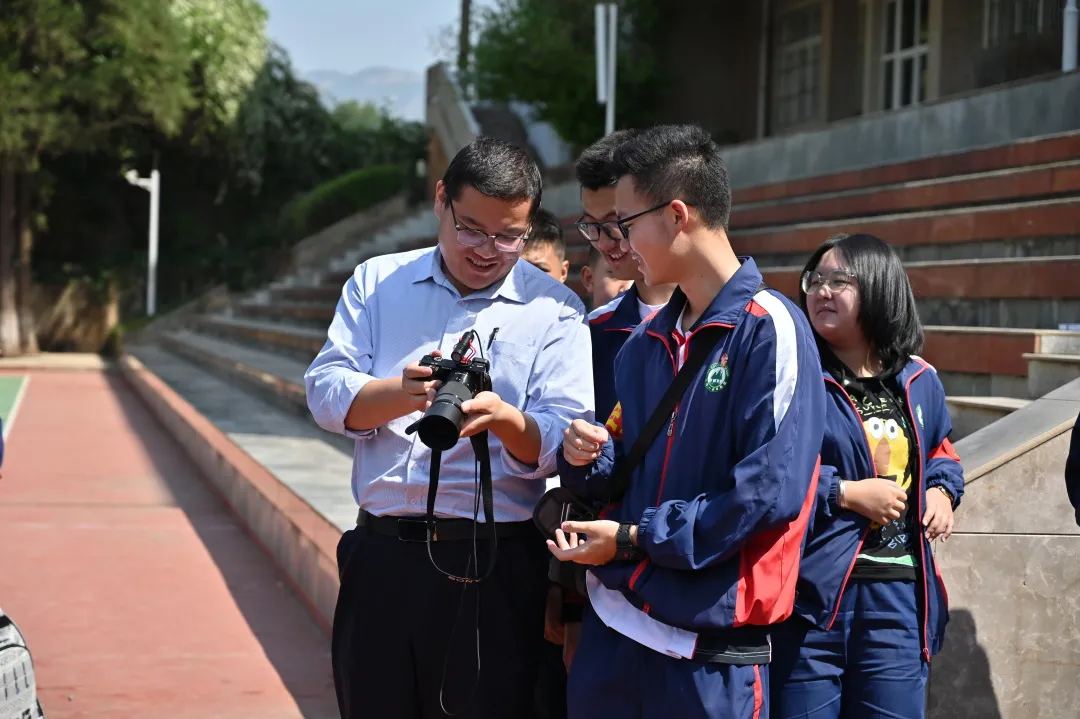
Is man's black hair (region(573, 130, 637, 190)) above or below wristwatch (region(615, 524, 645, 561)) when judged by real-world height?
above

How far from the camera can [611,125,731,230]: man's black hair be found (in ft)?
8.27

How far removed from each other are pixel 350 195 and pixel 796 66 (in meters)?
13.2

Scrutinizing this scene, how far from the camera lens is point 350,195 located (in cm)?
2906

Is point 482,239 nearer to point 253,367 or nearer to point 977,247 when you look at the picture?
point 977,247

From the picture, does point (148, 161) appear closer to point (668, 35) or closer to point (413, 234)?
point (413, 234)

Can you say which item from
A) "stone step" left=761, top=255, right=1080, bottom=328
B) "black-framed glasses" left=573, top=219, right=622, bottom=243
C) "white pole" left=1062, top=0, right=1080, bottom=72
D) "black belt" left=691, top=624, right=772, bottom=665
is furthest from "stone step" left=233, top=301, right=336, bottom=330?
"black belt" left=691, top=624, right=772, bottom=665

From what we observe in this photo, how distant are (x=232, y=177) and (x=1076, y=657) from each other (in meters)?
31.5

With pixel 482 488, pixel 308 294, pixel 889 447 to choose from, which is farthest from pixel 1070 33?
pixel 308 294

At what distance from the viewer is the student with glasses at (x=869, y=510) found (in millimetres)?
2965

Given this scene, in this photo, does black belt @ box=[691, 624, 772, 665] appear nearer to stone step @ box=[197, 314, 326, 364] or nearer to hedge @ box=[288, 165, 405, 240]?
stone step @ box=[197, 314, 326, 364]

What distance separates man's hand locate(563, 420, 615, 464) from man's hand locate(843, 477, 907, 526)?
73 cm

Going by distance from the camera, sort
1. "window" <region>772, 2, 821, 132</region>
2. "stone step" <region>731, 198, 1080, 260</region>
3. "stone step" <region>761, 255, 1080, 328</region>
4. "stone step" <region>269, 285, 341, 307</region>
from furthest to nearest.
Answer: "stone step" <region>269, 285, 341, 307</region>
"window" <region>772, 2, 821, 132</region>
"stone step" <region>731, 198, 1080, 260</region>
"stone step" <region>761, 255, 1080, 328</region>

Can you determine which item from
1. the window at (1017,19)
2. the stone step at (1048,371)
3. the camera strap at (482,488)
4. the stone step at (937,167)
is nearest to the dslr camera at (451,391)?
the camera strap at (482,488)

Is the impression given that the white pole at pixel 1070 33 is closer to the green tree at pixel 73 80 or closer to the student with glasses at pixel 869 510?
the student with glasses at pixel 869 510
